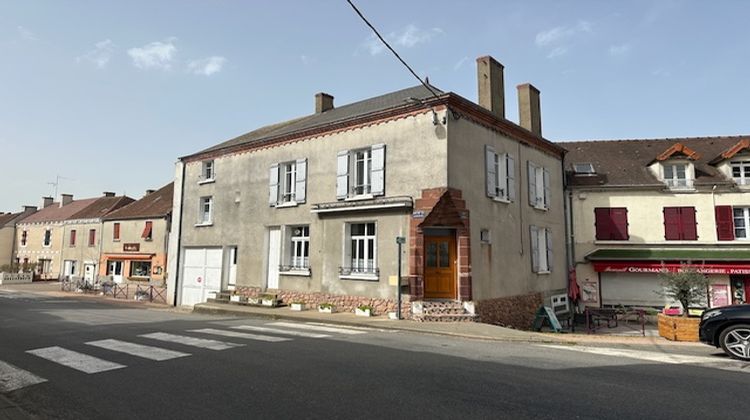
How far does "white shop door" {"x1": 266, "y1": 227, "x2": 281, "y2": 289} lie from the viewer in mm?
16844

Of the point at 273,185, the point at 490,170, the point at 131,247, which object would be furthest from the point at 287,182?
the point at 131,247

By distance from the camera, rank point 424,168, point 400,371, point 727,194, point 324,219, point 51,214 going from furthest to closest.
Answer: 1. point 51,214
2. point 727,194
3. point 324,219
4. point 424,168
5. point 400,371

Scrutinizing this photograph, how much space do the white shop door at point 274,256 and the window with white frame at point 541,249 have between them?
30.9 ft

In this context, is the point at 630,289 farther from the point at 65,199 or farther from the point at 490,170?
the point at 65,199

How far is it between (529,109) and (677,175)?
25.7ft

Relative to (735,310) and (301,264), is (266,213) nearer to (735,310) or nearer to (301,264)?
(301,264)

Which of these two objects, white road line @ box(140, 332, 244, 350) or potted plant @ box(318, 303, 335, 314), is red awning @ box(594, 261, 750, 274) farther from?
white road line @ box(140, 332, 244, 350)

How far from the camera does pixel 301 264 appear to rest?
16172mm

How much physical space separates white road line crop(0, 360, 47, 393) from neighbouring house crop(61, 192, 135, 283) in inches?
1226

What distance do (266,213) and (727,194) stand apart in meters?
19.7

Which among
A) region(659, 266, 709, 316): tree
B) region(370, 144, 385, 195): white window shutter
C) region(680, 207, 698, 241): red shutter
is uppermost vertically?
region(370, 144, 385, 195): white window shutter

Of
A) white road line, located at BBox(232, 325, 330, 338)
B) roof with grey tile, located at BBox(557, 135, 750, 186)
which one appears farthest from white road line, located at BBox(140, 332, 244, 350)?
roof with grey tile, located at BBox(557, 135, 750, 186)

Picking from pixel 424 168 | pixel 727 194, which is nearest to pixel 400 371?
pixel 424 168

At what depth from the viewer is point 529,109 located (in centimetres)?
1933
